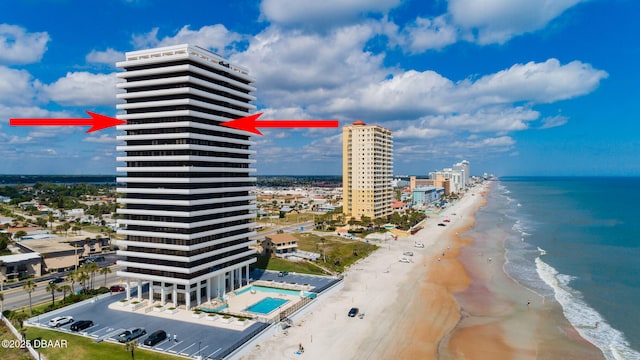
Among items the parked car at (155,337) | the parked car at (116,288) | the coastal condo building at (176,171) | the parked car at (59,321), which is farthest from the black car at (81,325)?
the parked car at (116,288)

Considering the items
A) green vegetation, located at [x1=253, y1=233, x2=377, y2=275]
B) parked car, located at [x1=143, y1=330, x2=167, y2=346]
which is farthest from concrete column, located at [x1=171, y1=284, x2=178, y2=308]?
green vegetation, located at [x1=253, y1=233, x2=377, y2=275]

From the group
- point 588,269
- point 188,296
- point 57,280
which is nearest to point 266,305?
point 188,296

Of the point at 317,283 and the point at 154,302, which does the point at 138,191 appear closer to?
the point at 154,302

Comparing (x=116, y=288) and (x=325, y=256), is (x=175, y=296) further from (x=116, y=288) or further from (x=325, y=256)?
(x=325, y=256)

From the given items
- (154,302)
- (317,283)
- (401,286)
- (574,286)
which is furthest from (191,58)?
(574,286)

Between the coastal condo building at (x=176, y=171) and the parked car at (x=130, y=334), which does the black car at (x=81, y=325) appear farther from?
the coastal condo building at (x=176, y=171)

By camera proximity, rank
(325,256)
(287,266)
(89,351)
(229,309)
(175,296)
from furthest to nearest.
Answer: (325,256) → (287,266) → (229,309) → (175,296) → (89,351)
